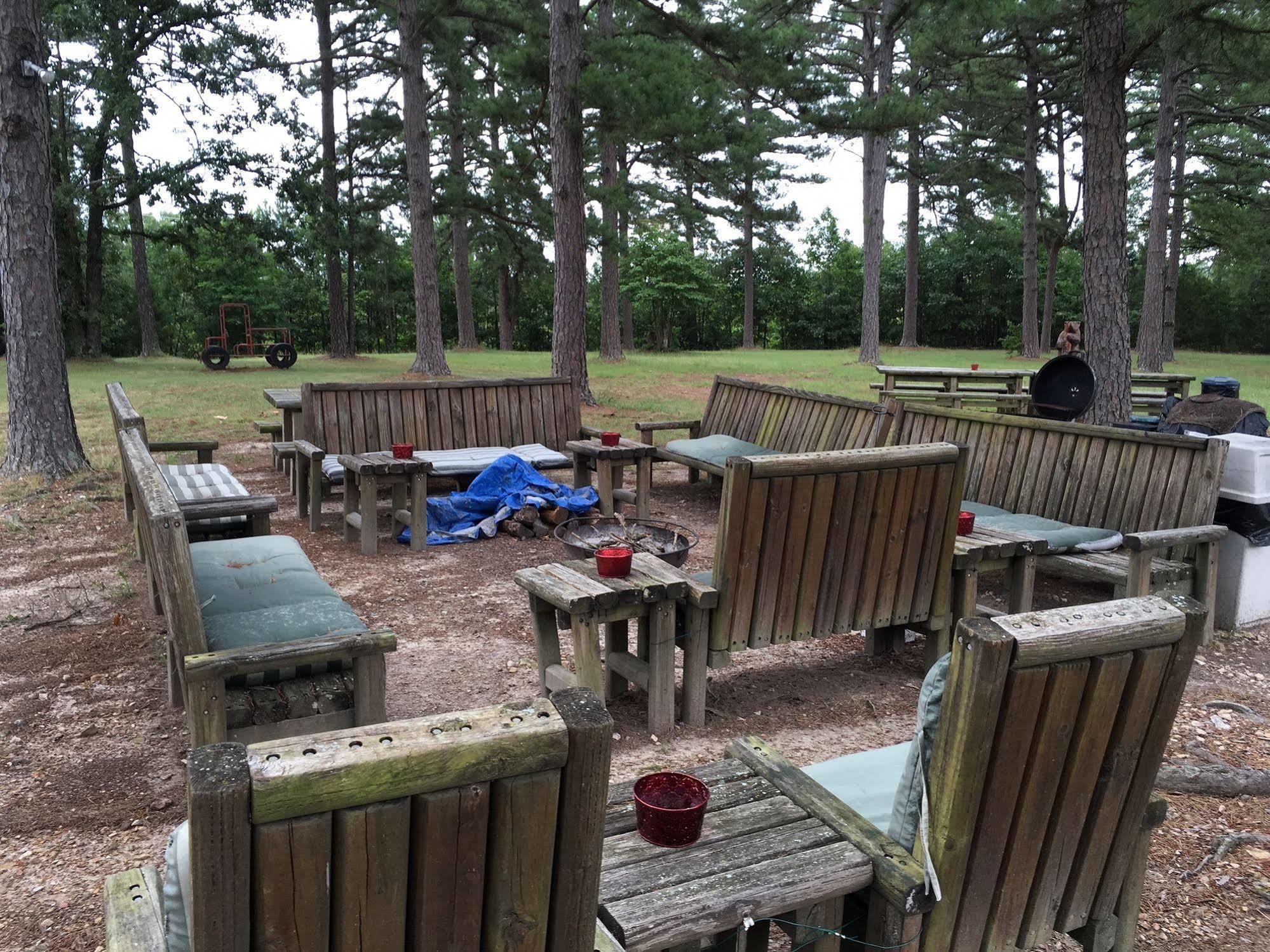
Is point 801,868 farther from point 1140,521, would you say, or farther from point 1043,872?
point 1140,521

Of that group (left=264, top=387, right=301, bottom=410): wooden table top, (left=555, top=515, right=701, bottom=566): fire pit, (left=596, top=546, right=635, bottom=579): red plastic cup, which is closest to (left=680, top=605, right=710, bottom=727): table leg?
(left=596, top=546, right=635, bottom=579): red plastic cup

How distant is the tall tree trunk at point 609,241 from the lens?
16031 millimetres

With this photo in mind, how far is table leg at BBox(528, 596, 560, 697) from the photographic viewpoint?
3.84 meters

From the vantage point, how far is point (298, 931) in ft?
3.71

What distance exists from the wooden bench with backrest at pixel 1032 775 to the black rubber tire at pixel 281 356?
74.1ft

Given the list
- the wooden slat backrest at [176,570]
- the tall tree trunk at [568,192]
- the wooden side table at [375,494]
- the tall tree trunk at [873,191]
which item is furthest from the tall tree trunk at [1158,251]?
the wooden slat backrest at [176,570]

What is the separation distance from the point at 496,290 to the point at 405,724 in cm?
3714

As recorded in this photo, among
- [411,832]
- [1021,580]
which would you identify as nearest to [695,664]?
[1021,580]

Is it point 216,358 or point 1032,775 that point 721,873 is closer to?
point 1032,775

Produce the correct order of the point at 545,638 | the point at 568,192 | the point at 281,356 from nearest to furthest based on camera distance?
the point at 545,638 < the point at 568,192 < the point at 281,356

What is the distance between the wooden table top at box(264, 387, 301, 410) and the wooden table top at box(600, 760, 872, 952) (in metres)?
6.97

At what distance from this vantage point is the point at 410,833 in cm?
115

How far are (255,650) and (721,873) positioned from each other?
1.66 meters

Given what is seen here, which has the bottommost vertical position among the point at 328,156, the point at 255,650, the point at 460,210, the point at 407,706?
the point at 407,706
